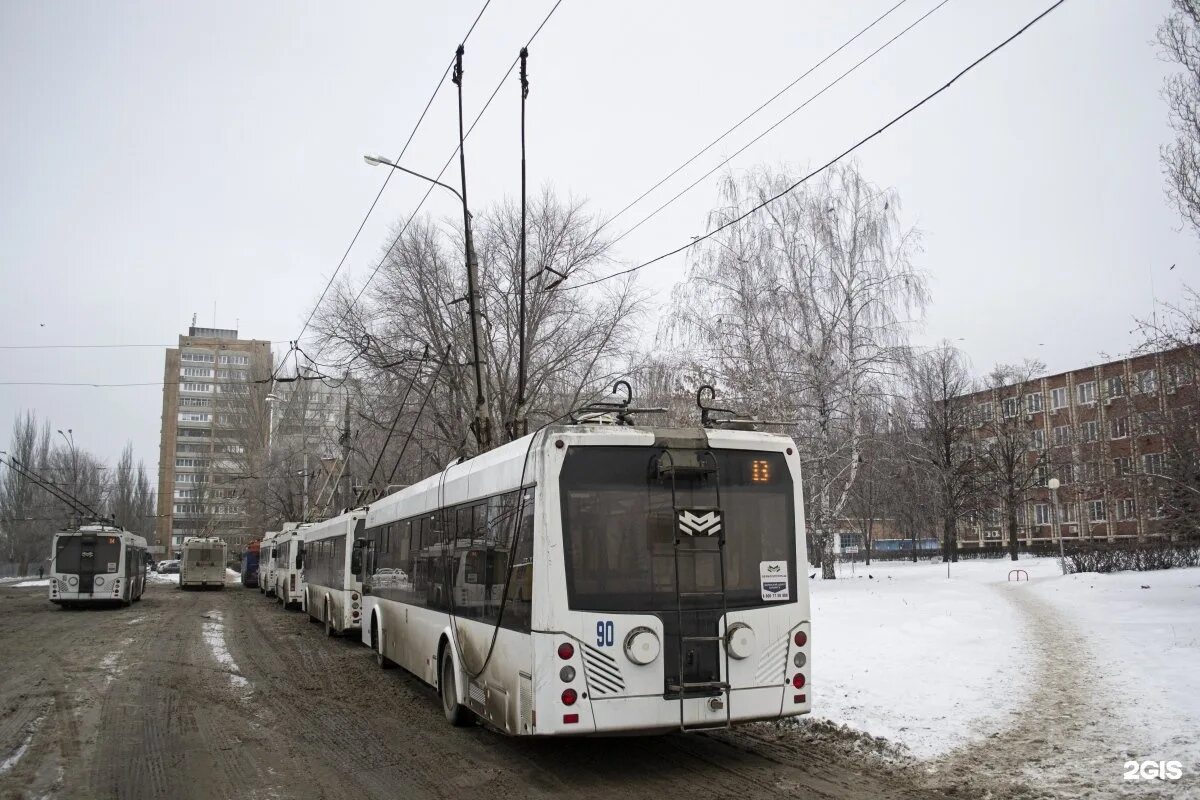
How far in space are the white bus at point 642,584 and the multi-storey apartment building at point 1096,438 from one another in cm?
1239

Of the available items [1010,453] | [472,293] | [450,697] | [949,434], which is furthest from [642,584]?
[1010,453]

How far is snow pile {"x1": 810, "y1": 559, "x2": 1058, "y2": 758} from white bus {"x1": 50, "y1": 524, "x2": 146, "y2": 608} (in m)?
23.9

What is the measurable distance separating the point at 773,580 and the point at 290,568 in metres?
26.3

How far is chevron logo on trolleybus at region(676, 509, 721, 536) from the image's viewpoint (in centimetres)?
739

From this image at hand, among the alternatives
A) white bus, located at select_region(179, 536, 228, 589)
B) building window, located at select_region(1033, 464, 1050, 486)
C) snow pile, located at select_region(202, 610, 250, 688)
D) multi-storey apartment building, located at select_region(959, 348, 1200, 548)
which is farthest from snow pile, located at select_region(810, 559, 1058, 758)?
white bus, located at select_region(179, 536, 228, 589)

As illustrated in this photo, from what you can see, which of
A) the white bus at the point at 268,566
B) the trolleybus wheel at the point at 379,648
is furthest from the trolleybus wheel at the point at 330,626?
the white bus at the point at 268,566

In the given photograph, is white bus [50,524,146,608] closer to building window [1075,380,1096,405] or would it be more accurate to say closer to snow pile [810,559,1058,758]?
snow pile [810,559,1058,758]

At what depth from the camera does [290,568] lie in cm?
3047

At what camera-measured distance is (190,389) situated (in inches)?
4579

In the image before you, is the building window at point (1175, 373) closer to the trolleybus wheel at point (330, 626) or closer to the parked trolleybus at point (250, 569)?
the trolleybus wheel at point (330, 626)

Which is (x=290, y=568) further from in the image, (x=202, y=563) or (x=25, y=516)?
(x=25, y=516)

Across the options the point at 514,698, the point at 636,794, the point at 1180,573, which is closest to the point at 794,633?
the point at 636,794

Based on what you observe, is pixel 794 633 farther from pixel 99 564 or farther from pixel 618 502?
pixel 99 564

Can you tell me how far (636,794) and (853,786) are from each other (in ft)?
5.72
